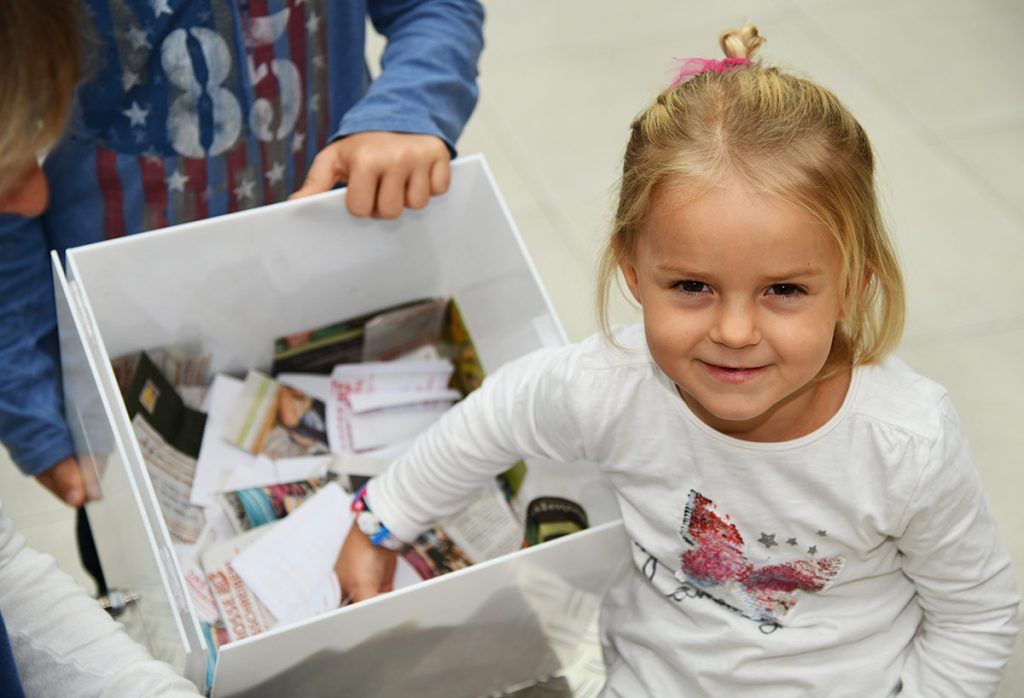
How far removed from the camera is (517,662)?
47.9 inches

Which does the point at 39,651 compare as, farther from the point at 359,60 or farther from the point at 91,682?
the point at 359,60

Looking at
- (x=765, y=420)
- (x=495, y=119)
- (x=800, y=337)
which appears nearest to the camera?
(x=800, y=337)

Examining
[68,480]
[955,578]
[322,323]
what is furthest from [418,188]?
[955,578]

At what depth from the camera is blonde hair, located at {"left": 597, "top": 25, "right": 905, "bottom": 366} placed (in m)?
0.76

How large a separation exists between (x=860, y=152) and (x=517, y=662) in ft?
2.17

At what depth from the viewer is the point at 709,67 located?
842mm

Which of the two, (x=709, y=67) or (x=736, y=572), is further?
(x=736, y=572)

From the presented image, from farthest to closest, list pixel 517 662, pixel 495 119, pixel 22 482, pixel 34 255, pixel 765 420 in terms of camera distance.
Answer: pixel 495 119 < pixel 22 482 < pixel 517 662 < pixel 34 255 < pixel 765 420

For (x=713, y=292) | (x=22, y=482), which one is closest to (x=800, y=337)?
(x=713, y=292)

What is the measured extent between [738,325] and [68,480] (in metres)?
0.74

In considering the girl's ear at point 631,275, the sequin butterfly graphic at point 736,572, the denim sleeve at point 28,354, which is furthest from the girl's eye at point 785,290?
the denim sleeve at point 28,354

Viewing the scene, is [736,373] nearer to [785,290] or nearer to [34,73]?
[785,290]

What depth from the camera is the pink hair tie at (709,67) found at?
0.83 metres

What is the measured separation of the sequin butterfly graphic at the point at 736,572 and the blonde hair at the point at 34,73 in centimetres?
57
